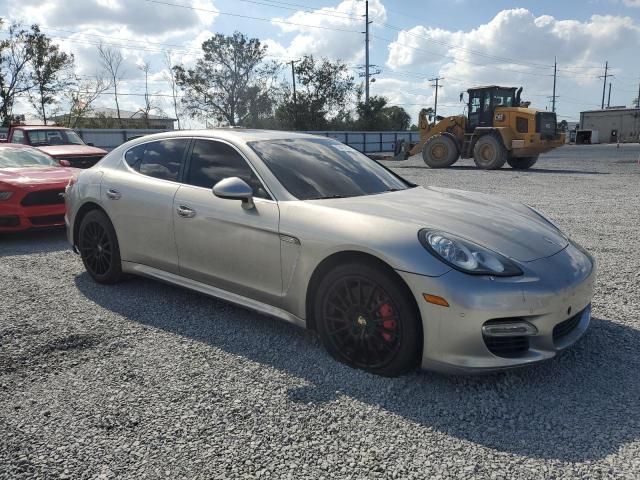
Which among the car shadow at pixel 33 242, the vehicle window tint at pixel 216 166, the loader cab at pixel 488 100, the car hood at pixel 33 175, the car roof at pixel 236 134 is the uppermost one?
the loader cab at pixel 488 100

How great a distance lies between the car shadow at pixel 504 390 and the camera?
242cm

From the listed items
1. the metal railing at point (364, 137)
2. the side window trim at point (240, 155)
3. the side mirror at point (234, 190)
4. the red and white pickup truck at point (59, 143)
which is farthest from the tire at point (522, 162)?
the side mirror at point (234, 190)

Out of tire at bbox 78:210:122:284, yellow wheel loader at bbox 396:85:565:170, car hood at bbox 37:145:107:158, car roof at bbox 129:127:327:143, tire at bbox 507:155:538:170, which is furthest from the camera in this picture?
tire at bbox 507:155:538:170

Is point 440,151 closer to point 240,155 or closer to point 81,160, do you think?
point 81,160

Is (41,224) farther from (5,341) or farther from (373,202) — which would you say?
(373,202)

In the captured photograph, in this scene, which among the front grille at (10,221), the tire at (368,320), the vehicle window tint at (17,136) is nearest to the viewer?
the tire at (368,320)

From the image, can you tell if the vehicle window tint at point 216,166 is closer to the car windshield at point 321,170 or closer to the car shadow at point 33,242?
the car windshield at point 321,170

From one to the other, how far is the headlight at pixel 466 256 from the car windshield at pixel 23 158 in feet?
23.8

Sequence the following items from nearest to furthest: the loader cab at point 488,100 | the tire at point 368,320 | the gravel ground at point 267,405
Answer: the gravel ground at point 267,405 < the tire at point 368,320 < the loader cab at point 488,100

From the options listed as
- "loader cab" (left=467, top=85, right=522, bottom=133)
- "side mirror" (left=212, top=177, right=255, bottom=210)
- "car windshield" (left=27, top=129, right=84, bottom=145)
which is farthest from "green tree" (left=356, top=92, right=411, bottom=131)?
"side mirror" (left=212, top=177, right=255, bottom=210)

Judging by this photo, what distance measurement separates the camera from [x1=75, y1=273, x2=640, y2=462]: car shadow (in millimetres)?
2416

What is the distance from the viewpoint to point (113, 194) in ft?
14.7

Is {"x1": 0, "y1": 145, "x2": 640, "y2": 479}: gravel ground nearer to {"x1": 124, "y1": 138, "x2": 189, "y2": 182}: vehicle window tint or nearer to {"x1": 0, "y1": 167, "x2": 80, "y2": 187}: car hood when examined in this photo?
{"x1": 124, "y1": 138, "x2": 189, "y2": 182}: vehicle window tint

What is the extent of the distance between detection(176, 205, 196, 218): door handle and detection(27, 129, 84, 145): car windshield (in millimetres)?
10937
